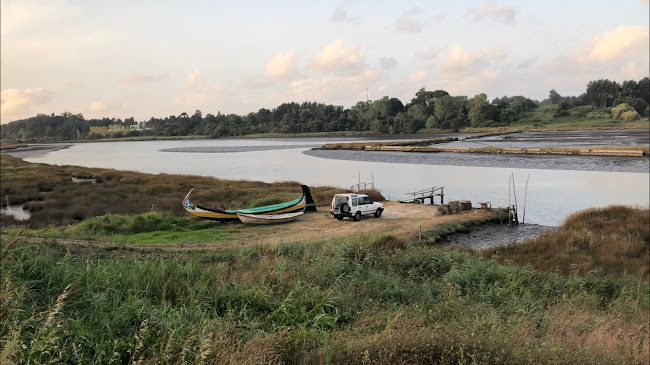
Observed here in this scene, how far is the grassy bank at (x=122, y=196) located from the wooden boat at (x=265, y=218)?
5.39 m

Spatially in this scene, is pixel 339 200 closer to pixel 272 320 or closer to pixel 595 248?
pixel 595 248

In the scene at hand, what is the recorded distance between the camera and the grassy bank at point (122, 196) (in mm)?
32781

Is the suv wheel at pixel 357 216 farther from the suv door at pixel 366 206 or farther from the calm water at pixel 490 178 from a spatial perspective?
the calm water at pixel 490 178

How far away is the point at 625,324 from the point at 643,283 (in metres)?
7.06

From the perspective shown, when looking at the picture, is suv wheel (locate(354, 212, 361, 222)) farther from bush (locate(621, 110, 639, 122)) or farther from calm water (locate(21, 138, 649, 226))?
bush (locate(621, 110, 639, 122))

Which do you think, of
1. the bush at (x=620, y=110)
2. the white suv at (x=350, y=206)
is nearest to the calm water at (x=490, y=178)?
the white suv at (x=350, y=206)

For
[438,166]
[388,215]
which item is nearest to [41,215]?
[388,215]

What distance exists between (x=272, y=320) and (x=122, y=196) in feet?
126

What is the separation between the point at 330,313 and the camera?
7305mm

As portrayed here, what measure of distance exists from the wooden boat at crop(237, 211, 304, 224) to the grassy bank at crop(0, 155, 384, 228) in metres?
5.39

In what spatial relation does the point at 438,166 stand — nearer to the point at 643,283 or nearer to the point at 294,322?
the point at 643,283

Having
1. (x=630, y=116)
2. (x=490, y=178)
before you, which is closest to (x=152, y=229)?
(x=490, y=178)

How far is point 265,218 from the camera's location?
95.6 feet

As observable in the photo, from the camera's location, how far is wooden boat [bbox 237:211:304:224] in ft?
93.7
